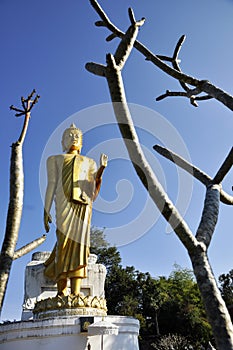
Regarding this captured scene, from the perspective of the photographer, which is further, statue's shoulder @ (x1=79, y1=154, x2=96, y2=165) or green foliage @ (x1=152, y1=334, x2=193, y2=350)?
green foliage @ (x1=152, y1=334, x2=193, y2=350)

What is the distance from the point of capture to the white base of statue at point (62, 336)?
17.2ft

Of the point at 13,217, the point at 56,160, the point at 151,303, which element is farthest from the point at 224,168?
the point at 151,303

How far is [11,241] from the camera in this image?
285 cm

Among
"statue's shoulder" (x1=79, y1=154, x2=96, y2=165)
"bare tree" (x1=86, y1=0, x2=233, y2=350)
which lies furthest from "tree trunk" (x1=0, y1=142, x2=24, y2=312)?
"statue's shoulder" (x1=79, y1=154, x2=96, y2=165)

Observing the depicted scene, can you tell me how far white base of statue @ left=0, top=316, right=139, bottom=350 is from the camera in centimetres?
525

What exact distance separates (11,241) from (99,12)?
1899mm

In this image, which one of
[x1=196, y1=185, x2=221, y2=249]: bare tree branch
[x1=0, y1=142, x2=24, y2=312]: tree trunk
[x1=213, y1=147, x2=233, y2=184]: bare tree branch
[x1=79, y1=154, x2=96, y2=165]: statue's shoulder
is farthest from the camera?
[x1=79, y1=154, x2=96, y2=165]: statue's shoulder

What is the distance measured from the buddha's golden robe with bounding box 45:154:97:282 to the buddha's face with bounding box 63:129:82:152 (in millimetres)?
304

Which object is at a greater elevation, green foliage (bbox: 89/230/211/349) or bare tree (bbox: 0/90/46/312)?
green foliage (bbox: 89/230/211/349)

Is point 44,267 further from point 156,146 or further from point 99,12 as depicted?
point 99,12

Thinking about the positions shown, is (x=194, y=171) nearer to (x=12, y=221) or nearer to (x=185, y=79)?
(x=185, y=79)

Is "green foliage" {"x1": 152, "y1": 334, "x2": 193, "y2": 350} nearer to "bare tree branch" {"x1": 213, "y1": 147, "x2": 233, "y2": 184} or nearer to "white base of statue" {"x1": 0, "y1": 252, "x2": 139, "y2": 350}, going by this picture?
"white base of statue" {"x1": 0, "y1": 252, "x2": 139, "y2": 350}

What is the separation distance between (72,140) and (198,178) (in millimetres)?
5212

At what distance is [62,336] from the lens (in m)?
5.31
